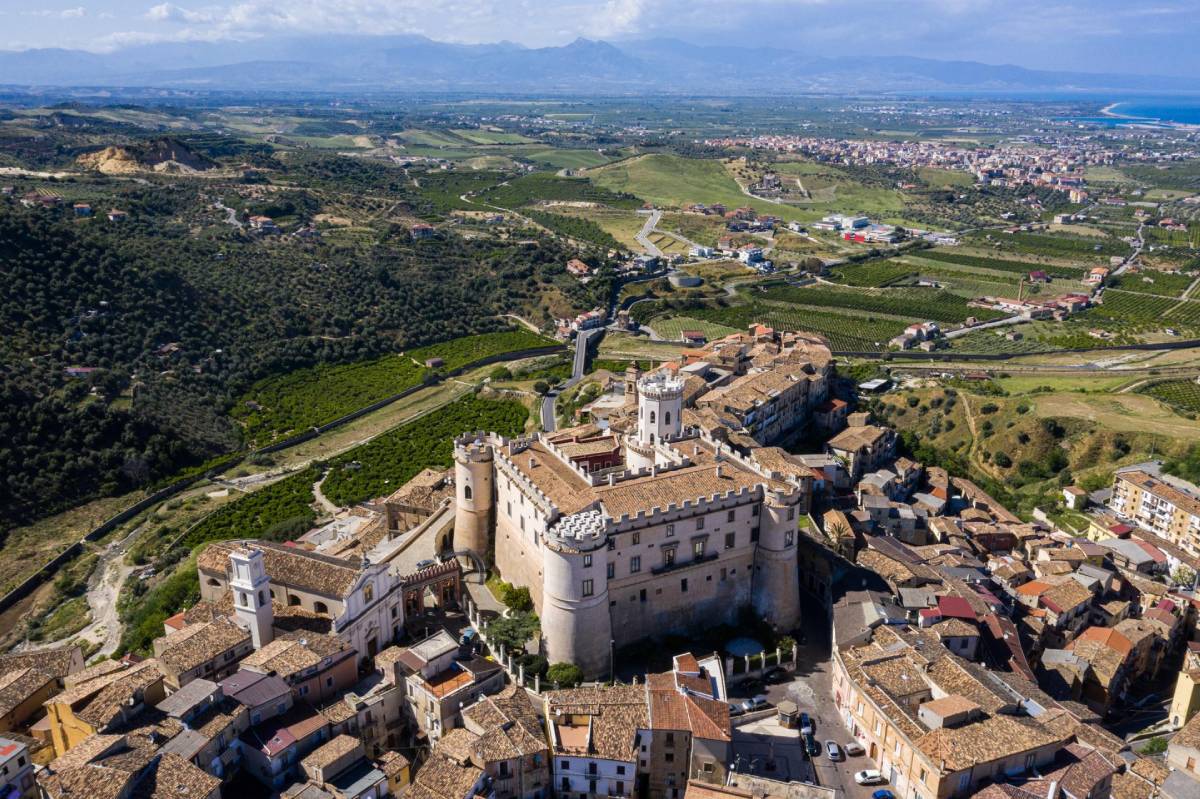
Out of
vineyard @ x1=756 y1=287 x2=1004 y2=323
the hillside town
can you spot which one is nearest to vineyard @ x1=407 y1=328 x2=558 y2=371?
vineyard @ x1=756 y1=287 x2=1004 y2=323

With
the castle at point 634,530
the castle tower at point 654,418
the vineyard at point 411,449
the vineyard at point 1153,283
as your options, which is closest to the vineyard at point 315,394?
the vineyard at point 411,449

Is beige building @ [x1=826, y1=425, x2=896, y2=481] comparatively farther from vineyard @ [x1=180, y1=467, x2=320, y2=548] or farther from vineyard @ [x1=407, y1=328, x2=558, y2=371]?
vineyard @ [x1=407, y1=328, x2=558, y2=371]

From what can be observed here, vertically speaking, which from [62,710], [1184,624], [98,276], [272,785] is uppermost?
[98,276]

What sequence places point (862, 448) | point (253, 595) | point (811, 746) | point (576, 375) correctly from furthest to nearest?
point (576, 375) < point (862, 448) < point (253, 595) < point (811, 746)

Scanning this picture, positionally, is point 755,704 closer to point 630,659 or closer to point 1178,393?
point 630,659

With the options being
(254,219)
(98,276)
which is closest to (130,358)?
(98,276)

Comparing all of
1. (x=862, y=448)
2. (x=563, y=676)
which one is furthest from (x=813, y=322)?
(x=563, y=676)

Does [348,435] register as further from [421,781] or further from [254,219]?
[254,219]
